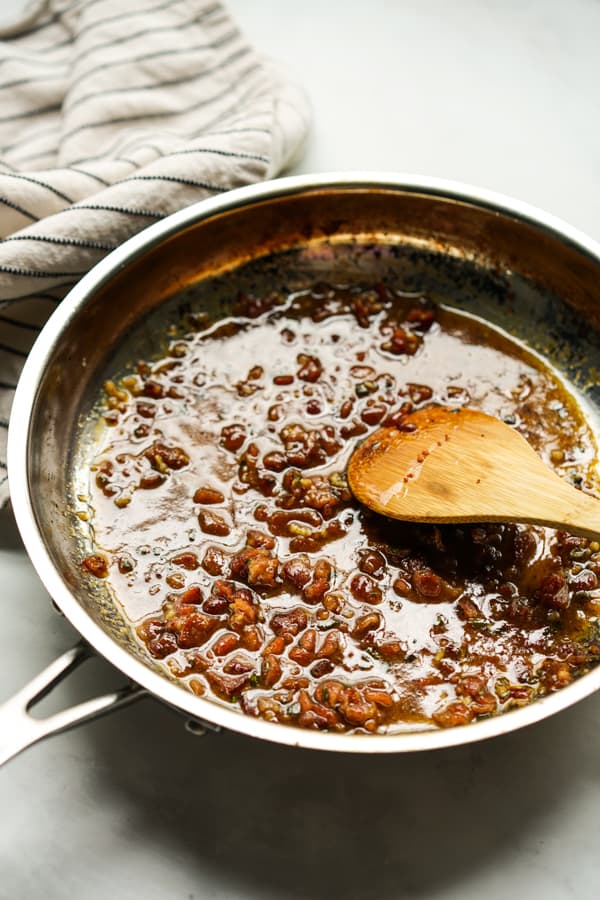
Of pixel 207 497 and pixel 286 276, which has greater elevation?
pixel 286 276

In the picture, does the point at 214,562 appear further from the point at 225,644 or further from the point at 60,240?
the point at 60,240

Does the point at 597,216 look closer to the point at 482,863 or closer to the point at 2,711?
the point at 482,863

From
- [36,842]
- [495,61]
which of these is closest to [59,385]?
[36,842]

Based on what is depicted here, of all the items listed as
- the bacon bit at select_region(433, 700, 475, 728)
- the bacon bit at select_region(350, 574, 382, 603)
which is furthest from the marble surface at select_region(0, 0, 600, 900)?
the bacon bit at select_region(350, 574, 382, 603)

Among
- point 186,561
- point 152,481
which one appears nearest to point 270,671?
point 186,561

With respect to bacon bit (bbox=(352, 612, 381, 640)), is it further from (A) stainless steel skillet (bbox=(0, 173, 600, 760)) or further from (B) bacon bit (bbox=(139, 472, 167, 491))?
(B) bacon bit (bbox=(139, 472, 167, 491))
